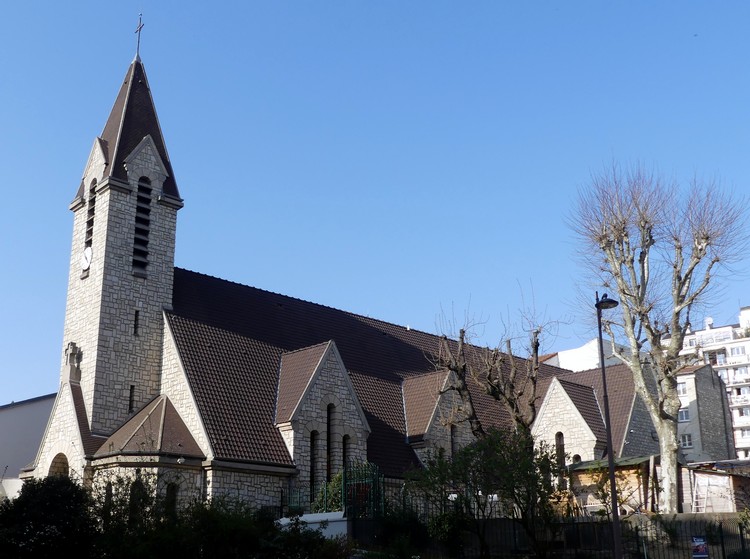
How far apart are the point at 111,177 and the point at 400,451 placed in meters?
16.0

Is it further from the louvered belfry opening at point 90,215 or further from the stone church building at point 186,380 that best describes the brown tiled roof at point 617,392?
the louvered belfry opening at point 90,215

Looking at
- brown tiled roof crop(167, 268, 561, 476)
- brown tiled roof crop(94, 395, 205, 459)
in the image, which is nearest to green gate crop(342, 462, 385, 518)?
brown tiled roof crop(167, 268, 561, 476)

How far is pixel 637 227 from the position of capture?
31.4 metres

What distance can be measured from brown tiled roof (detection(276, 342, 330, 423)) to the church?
7 cm

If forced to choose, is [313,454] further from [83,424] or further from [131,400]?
[83,424]

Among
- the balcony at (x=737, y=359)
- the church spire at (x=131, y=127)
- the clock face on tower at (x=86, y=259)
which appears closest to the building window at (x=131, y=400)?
the clock face on tower at (x=86, y=259)

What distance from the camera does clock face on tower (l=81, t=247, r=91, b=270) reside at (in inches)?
1369

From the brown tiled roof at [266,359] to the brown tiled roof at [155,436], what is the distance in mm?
929

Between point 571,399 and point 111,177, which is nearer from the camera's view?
point 111,177

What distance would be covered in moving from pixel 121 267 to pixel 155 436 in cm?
748

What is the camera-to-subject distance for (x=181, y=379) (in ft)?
107

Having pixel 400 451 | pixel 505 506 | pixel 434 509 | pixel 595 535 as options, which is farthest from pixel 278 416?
pixel 595 535

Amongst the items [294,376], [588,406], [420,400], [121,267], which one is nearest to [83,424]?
[121,267]

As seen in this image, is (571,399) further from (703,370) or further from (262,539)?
(262,539)
